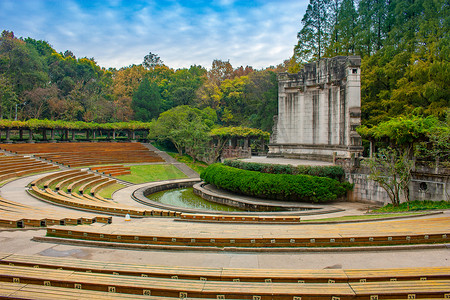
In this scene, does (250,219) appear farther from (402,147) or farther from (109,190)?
(109,190)

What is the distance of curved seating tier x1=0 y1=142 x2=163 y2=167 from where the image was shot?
124ft

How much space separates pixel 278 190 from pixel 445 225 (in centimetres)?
1328

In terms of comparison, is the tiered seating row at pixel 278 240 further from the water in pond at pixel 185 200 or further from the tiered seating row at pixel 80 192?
the water in pond at pixel 185 200

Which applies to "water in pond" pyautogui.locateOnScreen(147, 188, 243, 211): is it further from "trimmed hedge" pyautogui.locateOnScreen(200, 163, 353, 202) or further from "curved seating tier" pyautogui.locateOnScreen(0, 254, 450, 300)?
"curved seating tier" pyautogui.locateOnScreen(0, 254, 450, 300)

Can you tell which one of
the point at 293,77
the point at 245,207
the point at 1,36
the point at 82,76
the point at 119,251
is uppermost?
the point at 1,36

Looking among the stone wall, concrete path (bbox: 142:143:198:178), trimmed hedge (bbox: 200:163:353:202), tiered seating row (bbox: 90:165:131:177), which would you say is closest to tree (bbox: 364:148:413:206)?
the stone wall

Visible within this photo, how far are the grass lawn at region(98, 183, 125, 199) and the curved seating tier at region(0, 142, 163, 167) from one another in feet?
29.7

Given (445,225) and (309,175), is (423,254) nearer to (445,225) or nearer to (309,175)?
(445,225)

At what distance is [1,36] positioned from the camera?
210ft

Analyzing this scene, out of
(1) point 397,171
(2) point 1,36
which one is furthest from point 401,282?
(2) point 1,36

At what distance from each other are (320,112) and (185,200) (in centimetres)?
1470

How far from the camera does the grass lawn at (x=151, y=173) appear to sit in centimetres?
3378

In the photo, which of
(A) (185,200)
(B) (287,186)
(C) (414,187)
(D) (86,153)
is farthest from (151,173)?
(C) (414,187)

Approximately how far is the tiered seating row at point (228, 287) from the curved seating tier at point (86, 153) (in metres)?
32.5
